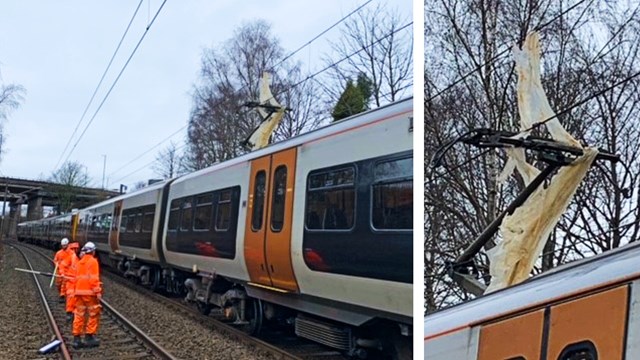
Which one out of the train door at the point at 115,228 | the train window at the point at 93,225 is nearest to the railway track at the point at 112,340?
the train door at the point at 115,228

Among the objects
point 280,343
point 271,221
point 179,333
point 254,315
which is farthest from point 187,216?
point 271,221

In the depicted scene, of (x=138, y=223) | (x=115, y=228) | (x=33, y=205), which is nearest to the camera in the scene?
(x=138, y=223)

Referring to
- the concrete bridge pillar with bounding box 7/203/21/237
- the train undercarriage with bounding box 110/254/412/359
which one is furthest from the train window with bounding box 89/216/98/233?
the train undercarriage with bounding box 110/254/412/359

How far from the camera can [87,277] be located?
3.87m

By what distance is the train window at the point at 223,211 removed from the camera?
4.08 meters

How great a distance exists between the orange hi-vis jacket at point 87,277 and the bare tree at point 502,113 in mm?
2105

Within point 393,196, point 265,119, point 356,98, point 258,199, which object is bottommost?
point 393,196

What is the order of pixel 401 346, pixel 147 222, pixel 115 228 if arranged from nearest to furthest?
1. pixel 401 346
2. pixel 147 222
3. pixel 115 228

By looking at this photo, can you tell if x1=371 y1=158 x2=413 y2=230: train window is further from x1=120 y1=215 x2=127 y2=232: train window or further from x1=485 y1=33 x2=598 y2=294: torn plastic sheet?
x1=120 y1=215 x2=127 y2=232: train window

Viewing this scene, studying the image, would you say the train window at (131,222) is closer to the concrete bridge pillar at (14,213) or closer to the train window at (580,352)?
the concrete bridge pillar at (14,213)

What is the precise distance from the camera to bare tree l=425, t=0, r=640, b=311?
7.75 feet

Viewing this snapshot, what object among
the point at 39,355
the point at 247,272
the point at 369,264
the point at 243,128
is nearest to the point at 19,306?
the point at 39,355

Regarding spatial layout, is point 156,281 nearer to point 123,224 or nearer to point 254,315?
point 123,224

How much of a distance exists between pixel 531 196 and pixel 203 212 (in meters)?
2.42
